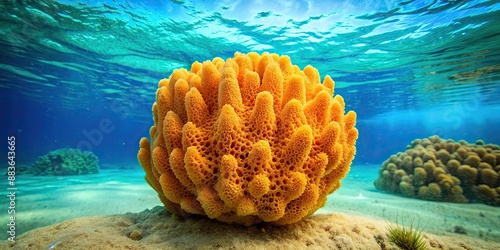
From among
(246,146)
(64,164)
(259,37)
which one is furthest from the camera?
(64,164)

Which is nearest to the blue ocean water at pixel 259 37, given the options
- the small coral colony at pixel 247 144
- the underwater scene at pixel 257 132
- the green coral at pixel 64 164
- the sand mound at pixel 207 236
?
the underwater scene at pixel 257 132

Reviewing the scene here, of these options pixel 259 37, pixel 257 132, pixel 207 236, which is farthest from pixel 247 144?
pixel 259 37

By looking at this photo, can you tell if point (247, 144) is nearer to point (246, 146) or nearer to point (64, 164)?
point (246, 146)

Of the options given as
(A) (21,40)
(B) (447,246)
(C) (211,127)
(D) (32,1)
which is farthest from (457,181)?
(A) (21,40)

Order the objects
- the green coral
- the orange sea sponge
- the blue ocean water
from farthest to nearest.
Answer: the green coral
the blue ocean water
the orange sea sponge

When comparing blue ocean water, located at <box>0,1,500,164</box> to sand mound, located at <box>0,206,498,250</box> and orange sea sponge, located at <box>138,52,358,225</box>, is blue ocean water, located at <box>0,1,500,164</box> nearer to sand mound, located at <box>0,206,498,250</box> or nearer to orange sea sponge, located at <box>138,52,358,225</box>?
orange sea sponge, located at <box>138,52,358,225</box>

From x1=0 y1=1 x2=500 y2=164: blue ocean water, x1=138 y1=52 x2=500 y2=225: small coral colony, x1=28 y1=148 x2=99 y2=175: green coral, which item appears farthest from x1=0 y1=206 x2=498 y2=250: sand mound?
x1=28 y1=148 x2=99 y2=175: green coral
